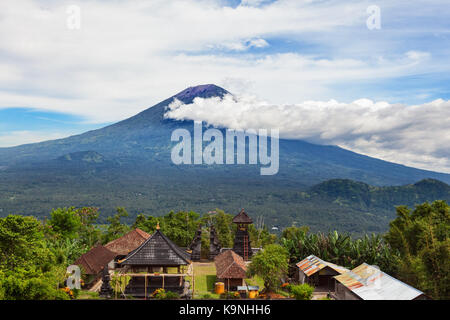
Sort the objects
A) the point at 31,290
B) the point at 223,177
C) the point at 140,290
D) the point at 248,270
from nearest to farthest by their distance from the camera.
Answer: the point at 31,290 → the point at 140,290 → the point at 248,270 → the point at 223,177

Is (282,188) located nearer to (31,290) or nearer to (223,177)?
(223,177)

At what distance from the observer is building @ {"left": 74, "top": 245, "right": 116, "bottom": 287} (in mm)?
24438

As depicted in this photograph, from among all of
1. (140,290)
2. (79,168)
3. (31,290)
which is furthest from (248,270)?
(79,168)

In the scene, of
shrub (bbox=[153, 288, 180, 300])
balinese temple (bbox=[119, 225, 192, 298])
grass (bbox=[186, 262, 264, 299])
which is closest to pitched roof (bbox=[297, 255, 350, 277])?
grass (bbox=[186, 262, 264, 299])

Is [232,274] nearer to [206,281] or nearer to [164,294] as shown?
[206,281]

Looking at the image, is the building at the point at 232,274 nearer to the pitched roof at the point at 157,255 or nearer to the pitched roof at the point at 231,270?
the pitched roof at the point at 231,270

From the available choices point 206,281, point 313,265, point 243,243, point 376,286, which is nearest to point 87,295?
point 206,281

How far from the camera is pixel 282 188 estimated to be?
17762cm

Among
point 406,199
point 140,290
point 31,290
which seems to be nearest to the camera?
point 31,290

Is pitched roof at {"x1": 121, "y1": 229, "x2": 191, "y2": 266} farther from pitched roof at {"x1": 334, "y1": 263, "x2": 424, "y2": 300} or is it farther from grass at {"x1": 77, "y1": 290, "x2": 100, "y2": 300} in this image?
pitched roof at {"x1": 334, "y1": 263, "x2": 424, "y2": 300}

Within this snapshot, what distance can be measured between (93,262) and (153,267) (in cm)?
800
